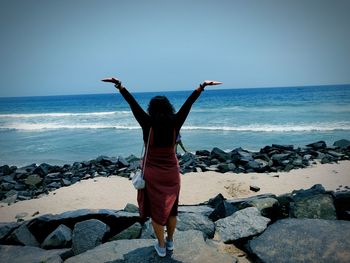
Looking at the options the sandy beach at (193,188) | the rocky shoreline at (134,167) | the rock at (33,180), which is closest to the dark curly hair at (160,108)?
the sandy beach at (193,188)

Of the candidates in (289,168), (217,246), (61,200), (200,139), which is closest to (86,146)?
(200,139)

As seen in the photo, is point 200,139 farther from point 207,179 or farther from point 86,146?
point 207,179

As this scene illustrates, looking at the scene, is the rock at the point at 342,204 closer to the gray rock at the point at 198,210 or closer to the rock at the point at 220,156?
the gray rock at the point at 198,210

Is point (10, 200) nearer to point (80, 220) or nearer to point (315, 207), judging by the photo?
point (80, 220)

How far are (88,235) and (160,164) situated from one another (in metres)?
1.93

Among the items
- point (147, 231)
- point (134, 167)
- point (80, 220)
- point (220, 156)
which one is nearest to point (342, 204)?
point (147, 231)

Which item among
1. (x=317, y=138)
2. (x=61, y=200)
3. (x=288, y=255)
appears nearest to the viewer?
(x=288, y=255)

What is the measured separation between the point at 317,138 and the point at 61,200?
1388 cm

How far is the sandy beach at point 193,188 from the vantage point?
23.2 ft

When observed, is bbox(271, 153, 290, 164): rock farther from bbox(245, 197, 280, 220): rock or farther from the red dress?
the red dress

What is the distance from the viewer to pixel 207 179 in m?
8.63

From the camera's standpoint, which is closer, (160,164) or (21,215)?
(160,164)

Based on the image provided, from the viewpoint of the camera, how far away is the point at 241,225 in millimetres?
4211

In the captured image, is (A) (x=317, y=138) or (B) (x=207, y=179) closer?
(B) (x=207, y=179)
